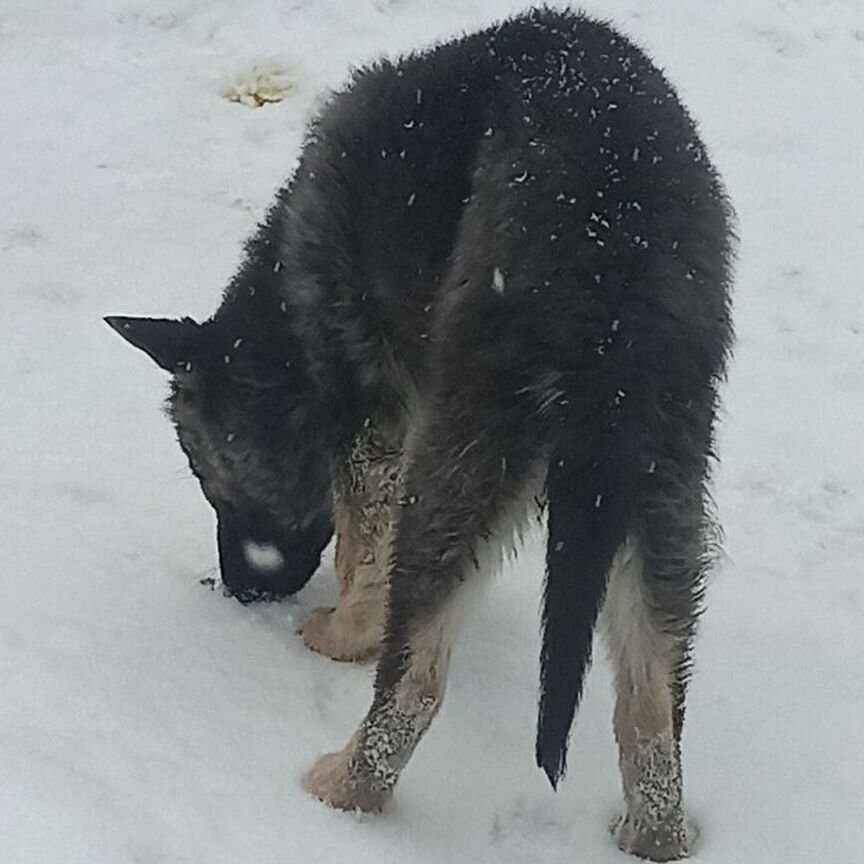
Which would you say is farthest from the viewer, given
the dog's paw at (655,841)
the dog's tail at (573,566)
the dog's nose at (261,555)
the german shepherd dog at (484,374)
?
the dog's nose at (261,555)

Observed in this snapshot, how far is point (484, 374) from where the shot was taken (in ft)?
11.3

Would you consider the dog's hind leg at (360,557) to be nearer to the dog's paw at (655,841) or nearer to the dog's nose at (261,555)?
the dog's nose at (261,555)

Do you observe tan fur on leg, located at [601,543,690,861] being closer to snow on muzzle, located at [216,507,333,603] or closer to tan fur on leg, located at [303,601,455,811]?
tan fur on leg, located at [303,601,455,811]

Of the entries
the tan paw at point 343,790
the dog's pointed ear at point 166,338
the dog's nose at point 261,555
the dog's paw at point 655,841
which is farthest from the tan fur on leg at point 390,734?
the dog's pointed ear at point 166,338

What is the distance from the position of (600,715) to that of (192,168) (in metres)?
4.32

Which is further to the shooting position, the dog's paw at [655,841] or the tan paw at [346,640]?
the tan paw at [346,640]

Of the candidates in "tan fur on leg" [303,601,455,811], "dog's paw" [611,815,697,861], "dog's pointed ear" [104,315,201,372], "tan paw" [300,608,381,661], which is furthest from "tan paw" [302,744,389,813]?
"dog's pointed ear" [104,315,201,372]

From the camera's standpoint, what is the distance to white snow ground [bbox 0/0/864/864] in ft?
12.5

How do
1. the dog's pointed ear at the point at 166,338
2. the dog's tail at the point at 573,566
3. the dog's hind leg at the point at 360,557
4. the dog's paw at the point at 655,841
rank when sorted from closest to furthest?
the dog's tail at the point at 573,566
the dog's paw at the point at 655,841
the dog's pointed ear at the point at 166,338
the dog's hind leg at the point at 360,557

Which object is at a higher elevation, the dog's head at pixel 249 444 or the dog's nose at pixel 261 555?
the dog's head at pixel 249 444

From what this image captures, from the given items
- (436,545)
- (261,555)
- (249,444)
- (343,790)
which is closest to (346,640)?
(261,555)

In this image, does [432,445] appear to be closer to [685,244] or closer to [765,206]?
[685,244]

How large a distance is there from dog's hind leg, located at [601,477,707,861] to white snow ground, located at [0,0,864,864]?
0.15 meters

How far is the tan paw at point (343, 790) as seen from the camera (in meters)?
3.79
